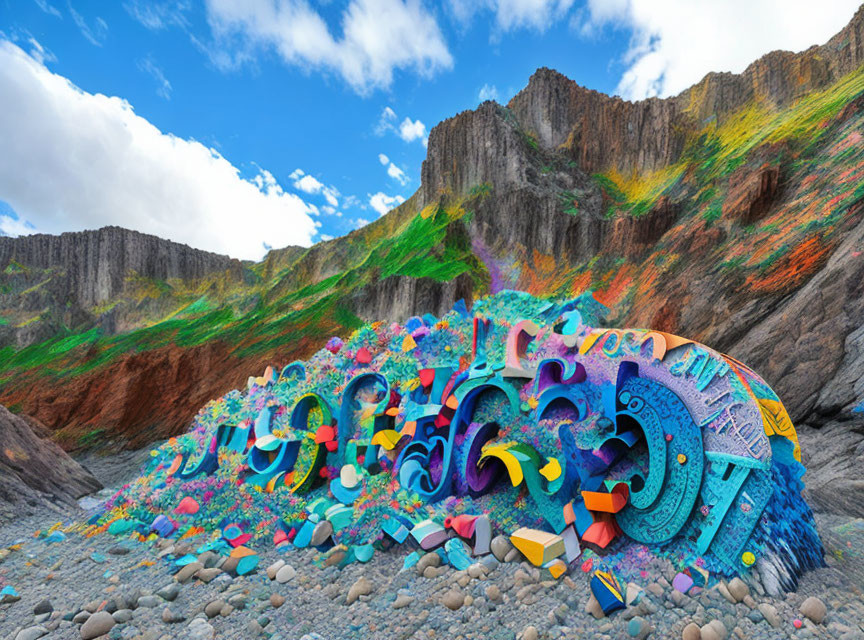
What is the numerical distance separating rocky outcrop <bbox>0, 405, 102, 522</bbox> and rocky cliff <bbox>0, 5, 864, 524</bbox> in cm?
868

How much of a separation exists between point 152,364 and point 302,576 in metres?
19.2

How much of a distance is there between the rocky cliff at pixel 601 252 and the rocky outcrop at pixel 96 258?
2464 mm

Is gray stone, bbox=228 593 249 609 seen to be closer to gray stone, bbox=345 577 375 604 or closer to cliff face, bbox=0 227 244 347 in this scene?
gray stone, bbox=345 577 375 604

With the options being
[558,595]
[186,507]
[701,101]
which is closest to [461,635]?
[558,595]

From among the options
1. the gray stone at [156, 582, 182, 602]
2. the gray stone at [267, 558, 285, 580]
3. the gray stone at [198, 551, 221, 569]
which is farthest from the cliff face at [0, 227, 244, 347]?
the gray stone at [267, 558, 285, 580]

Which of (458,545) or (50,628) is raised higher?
(458,545)

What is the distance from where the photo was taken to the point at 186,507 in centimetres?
579

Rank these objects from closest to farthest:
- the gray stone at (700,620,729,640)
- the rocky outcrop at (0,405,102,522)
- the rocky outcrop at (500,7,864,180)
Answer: the gray stone at (700,620,729,640), the rocky outcrop at (0,405,102,522), the rocky outcrop at (500,7,864,180)

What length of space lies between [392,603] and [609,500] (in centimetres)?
186

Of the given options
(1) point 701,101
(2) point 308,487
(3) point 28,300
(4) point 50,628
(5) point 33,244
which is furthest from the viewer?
(5) point 33,244

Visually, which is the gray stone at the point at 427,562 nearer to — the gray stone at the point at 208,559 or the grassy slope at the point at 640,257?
the gray stone at the point at 208,559

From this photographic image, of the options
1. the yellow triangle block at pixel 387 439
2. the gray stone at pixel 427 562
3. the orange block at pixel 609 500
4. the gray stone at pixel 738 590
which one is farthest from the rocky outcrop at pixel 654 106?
the gray stone at pixel 427 562

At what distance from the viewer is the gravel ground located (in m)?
2.84

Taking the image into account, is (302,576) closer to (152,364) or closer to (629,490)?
(629,490)
